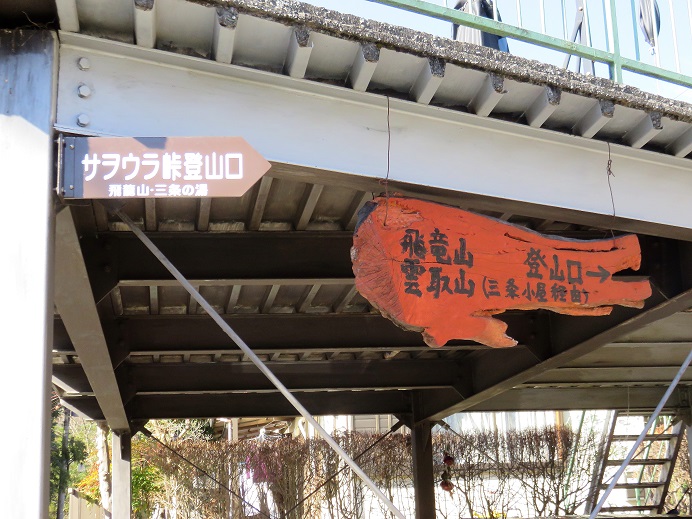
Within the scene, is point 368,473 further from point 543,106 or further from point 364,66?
point 364,66

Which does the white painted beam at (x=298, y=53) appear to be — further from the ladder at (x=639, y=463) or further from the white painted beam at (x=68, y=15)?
the ladder at (x=639, y=463)

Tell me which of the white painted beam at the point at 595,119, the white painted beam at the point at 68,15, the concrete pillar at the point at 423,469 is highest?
the white painted beam at the point at 68,15

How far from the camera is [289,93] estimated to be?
420 centimetres

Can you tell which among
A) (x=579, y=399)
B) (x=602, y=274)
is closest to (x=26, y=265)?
(x=602, y=274)

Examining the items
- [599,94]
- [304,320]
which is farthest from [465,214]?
[304,320]

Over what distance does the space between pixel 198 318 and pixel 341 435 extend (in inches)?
363

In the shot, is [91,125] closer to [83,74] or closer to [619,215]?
[83,74]

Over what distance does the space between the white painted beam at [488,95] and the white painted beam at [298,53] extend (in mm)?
984

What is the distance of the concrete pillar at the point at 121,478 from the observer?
450 inches

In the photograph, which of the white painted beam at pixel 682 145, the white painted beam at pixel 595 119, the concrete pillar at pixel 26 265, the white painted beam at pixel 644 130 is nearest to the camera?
the concrete pillar at pixel 26 265

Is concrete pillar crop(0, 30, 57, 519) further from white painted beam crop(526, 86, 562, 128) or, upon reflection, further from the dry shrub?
the dry shrub

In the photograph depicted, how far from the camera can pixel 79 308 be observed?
6133 mm

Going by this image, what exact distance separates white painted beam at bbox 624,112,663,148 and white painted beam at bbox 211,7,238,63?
8.25ft

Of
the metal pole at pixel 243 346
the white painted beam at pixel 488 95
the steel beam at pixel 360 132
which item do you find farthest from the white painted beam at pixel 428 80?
the metal pole at pixel 243 346
